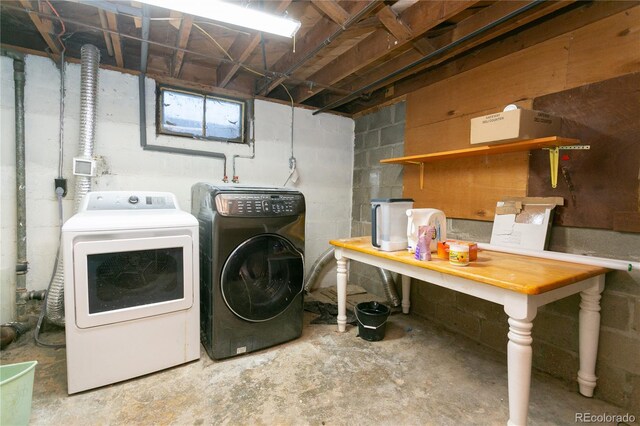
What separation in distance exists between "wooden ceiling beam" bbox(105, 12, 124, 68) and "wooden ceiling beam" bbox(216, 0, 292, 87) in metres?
0.73

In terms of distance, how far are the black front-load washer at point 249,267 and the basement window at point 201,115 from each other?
0.80 metres

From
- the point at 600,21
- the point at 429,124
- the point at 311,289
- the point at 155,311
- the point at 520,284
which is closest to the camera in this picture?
the point at 520,284

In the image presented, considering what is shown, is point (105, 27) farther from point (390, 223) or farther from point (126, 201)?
point (390, 223)

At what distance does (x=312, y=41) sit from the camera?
201 centimetres

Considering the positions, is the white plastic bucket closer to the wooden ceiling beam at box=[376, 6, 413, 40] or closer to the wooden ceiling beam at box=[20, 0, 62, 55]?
the wooden ceiling beam at box=[376, 6, 413, 40]

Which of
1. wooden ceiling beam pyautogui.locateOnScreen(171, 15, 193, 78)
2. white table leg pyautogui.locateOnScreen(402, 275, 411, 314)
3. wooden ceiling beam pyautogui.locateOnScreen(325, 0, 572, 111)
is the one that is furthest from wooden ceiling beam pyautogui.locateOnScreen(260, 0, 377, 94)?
white table leg pyautogui.locateOnScreen(402, 275, 411, 314)

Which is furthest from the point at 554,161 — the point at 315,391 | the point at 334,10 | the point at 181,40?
the point at 181,40

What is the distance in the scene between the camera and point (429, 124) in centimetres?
247

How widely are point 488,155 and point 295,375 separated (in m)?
1.93

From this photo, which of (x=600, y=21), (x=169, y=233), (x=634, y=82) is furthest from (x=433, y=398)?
(x=600, y=21)

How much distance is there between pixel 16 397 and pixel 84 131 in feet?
5.56

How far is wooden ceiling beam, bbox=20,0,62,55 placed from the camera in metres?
1.58

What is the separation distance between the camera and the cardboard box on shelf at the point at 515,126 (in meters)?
1.51

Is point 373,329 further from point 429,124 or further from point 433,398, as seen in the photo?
point 429,124
